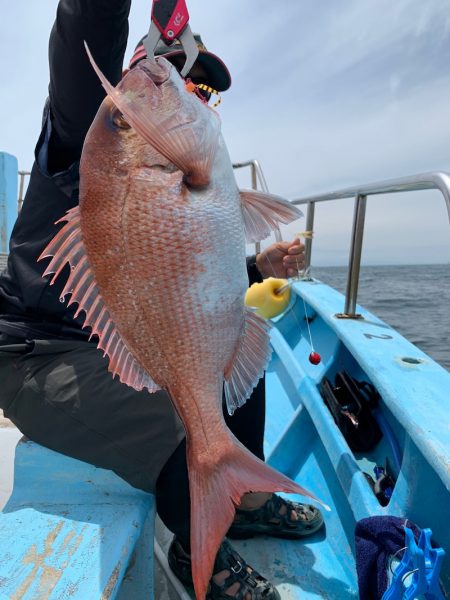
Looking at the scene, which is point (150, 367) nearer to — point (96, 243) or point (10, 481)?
point (96, 243)

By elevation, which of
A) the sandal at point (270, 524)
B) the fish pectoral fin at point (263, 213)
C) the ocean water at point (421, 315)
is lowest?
the ocean water at point (421, 315)

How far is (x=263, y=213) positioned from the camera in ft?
4.34

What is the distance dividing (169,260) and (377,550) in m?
1.11

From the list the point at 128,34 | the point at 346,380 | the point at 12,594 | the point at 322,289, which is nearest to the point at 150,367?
the point at 12,594

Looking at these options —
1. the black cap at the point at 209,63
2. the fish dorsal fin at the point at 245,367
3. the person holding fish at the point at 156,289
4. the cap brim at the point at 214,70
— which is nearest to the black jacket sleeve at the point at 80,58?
the person holding fish at the point at 156,289

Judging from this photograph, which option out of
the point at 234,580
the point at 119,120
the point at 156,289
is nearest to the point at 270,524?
the point at 234,580

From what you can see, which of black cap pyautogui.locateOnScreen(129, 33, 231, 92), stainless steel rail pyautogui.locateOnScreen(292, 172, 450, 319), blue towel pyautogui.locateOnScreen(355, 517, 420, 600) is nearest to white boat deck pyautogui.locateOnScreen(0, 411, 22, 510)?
blue towel pyautogui.locateOnScreen(355, 517, 420, 600)

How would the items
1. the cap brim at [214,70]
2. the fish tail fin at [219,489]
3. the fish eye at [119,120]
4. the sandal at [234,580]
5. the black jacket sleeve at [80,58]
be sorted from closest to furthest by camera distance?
1. the fish tail fin at [219,489]
2. the fish eye at [119,120]
3. the black jacket sleeve at [80,58]
4. the sandal at [234,580]
5. the cap brim at [214,70]

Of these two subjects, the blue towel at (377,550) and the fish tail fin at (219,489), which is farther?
the blue towel at (377,550)

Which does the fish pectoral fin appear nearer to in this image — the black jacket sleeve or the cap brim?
A: the black jacket sleeve

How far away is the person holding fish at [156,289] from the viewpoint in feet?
3.86

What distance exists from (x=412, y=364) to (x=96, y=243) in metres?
1.49

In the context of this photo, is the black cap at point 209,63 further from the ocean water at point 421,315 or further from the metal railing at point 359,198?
the ocean water at point 421,315

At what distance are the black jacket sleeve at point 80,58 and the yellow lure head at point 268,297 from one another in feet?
8.63
